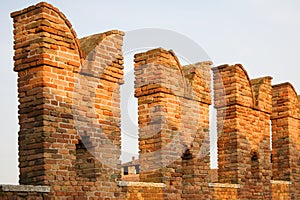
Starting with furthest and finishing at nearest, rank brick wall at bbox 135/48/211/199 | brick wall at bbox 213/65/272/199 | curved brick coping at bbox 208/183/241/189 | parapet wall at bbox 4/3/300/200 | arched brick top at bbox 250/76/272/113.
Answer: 1. arched brick top at bbox 250/76/272/113
2. brick wall at bbox 213/65/272/199
3. curved brick coping at bbox 208/183/241/189
4. brick wall at bbox 135/48/211/199
5. parapet wall at bbox 4/3/300/200

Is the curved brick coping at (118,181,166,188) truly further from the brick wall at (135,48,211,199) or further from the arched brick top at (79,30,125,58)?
the arched brick top at (79,30,125,58)

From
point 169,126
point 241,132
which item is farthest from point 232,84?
point 169,126

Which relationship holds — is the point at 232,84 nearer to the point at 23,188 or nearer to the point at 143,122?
the point at 143,122

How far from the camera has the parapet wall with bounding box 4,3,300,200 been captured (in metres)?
9.36

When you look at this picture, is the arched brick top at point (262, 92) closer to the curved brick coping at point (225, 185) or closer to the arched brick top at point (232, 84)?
the arched brick top at point (232, 84)

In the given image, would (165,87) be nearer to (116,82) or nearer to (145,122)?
(145,122)

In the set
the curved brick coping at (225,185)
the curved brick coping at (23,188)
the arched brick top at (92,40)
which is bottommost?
the curved brick coping at (225,185)

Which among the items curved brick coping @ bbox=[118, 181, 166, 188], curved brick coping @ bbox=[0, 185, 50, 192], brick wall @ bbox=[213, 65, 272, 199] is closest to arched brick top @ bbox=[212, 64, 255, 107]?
brick wall @ bbox=[213, 65, 272, 199]

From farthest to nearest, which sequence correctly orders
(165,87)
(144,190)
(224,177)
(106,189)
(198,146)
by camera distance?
(224,177) < (198,146) < (165,87) < (144,190) < (106,189)

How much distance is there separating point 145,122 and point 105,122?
167 centimetres

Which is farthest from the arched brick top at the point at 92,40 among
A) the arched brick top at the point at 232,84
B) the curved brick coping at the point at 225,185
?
the arched brick top at the point at 232,84

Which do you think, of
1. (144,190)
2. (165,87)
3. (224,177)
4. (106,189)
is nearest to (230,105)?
(224,177)

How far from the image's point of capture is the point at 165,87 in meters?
12.0

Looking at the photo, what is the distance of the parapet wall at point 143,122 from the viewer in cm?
936
